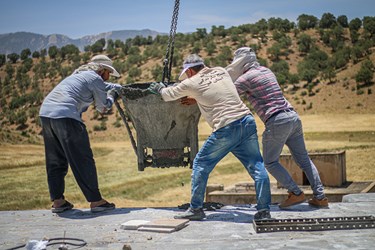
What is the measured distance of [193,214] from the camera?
694 centimetres

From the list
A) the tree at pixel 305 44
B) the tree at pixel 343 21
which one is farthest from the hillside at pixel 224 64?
the tree at pixel 343 21

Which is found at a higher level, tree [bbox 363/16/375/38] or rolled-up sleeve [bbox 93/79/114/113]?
tree [bbox 363/16/375/38]

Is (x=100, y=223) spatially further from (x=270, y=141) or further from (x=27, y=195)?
(x=27, y=195)

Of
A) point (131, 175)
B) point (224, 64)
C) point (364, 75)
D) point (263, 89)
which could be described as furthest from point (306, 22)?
point (263, 89)

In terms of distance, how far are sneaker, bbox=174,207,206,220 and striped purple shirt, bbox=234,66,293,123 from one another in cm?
123

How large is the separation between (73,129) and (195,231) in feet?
6.38

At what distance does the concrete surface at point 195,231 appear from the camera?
583 cm

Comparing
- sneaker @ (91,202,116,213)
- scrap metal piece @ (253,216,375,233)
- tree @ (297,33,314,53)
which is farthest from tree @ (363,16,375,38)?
scrap metal piece @ (253,216,375,233)

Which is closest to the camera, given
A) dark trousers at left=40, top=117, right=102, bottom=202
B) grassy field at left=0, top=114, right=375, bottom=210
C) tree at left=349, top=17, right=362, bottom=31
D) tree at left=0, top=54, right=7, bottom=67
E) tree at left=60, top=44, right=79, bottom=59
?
dark trousers at left=40, top=117, right=102, bottom=202

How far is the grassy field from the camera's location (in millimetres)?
18125

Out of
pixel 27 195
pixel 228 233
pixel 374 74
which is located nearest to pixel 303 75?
pixel 374 74

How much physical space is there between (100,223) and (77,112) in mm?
1309

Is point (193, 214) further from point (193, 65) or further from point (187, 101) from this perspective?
point (193, 65)

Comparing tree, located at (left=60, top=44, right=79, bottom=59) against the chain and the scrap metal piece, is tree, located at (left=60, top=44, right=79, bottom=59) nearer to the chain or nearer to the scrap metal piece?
the chain
